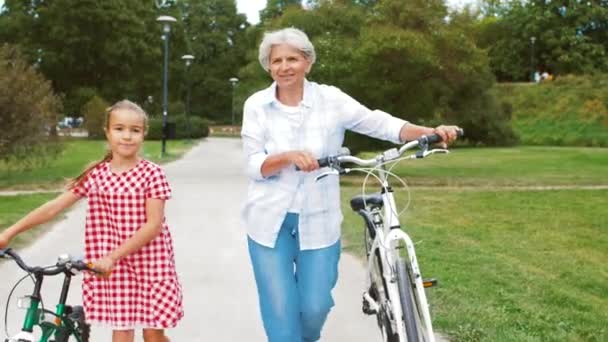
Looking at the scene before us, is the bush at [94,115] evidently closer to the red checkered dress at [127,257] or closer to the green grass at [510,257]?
the green grass at [510,257]

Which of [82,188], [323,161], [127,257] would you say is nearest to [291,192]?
[323,161]

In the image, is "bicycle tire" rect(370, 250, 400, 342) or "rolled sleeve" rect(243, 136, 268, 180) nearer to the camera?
"rolled sleeve" rect(243, 136, 268, 180)

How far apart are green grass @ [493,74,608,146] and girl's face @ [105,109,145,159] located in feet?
162

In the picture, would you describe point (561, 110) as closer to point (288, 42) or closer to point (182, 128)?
point (182, 128)

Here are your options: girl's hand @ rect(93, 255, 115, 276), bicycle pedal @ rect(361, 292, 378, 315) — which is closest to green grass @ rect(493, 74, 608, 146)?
bicycle pedal @ rect(361, 292, 378, 315)

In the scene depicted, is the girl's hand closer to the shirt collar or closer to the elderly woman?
the elderly woman

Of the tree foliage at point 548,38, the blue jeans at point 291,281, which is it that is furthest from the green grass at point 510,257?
the tree foliage at point 548,38

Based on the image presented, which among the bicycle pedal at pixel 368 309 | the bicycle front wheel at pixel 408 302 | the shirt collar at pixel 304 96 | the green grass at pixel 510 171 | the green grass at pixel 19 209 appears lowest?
the green grass at pixel 510 171

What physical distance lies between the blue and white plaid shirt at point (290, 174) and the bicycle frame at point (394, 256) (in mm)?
244

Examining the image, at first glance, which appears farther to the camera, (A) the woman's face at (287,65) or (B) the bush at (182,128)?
(B) the bush at (182,128)

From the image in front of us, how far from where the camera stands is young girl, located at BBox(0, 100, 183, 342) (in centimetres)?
374

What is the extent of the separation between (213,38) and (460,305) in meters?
84.6

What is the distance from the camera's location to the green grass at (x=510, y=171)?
908 inches

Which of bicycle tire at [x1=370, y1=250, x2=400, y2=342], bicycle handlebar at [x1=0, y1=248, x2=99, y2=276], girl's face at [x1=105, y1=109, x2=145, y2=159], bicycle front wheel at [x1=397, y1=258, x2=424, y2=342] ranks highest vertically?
girl's face at [x1=105, y1=109, x2=145, y2=159]
